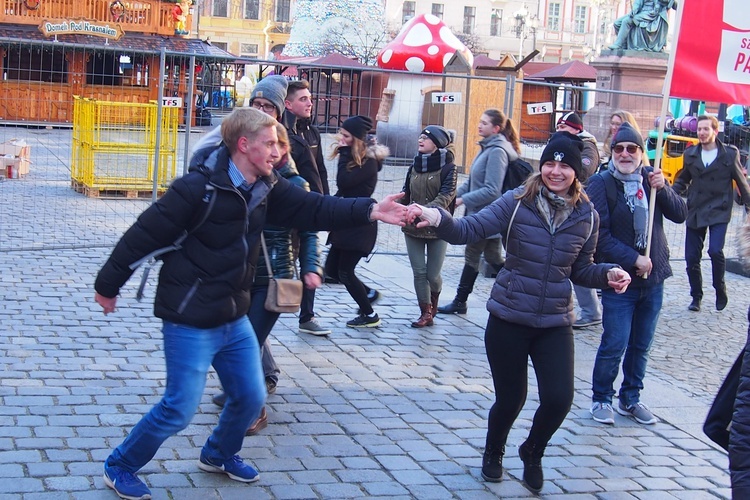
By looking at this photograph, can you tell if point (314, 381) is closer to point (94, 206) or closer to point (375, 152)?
point (375, 152)

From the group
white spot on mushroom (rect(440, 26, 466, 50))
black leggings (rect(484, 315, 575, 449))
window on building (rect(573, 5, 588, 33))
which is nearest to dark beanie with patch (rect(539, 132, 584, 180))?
black leggings (rect(484, 315, 575, 449))

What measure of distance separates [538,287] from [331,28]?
141ft

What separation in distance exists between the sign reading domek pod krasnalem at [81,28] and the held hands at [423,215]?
30832 millimetres

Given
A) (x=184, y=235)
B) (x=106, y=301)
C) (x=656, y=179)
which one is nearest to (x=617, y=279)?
(x=656, y=179)

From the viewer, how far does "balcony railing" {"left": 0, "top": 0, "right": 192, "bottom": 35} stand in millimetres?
34500

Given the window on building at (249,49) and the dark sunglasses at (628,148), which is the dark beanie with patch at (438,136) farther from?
the window on building at (249,49)

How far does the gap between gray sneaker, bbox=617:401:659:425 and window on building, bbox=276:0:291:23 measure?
69.1 m

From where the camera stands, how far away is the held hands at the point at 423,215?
4.50 m

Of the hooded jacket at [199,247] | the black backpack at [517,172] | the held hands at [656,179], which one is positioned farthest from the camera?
the black backpack at [517,172]

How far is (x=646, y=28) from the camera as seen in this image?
2502 cm

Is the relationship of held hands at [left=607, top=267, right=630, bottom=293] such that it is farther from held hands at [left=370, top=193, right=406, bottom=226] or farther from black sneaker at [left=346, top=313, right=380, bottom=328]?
black sneaker at [left=346, top=313, right=380, bottom=328]

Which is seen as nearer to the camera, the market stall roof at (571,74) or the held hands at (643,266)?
the held hands at (643,266)

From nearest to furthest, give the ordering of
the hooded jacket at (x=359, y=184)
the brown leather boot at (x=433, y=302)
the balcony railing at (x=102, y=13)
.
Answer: the hooded jacket at (x=359, y=184) < the brown leather boot at (x=433, y=302) < the balcony railing at (x=102, y=13)

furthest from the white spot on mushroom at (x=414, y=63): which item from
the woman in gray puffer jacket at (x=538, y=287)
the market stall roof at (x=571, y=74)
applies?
the woman in gray puffer jacket at (x=538, y=287)
